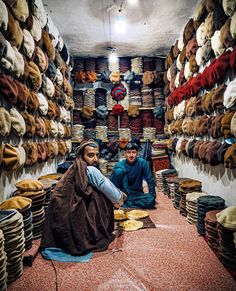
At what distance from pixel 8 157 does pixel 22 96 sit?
75 centimetres

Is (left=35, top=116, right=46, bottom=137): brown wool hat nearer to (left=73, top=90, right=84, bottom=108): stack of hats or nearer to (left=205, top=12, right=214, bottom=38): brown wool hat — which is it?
(left=205, top=12, right=214, bottom=38): brown wool hat

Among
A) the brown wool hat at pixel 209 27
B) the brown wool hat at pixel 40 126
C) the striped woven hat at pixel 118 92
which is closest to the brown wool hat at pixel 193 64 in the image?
the brown wool hat at pixel 209 27

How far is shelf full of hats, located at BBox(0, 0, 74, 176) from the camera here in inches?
104

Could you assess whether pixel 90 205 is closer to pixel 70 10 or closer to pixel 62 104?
pixel 62 104

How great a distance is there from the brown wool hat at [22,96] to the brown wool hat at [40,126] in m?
0.46

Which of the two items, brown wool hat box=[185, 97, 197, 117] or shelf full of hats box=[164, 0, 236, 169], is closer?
shelf full of hats box=[164, 0, 236, 169]

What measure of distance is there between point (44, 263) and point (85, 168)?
96cm

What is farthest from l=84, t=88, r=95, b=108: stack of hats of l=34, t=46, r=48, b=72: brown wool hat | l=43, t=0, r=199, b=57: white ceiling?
l=34, t=46, r=48, b=72: brown wool hat

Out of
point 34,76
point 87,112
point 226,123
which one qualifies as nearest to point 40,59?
point 34,76

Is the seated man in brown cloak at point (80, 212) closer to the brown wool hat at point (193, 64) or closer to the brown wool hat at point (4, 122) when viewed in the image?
the brown wool hat at point (4, 122)

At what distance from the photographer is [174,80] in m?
5.30

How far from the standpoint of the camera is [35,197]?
2834mm

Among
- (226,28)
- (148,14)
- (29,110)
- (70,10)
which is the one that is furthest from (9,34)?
(148,14)

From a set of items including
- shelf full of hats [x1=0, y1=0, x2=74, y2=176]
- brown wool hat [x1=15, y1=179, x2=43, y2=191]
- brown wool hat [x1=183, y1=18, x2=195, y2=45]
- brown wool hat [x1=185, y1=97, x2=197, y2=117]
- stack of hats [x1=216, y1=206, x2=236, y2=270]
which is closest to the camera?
stack of hats [x1=216, y1=206, x2=236, y2=270]
